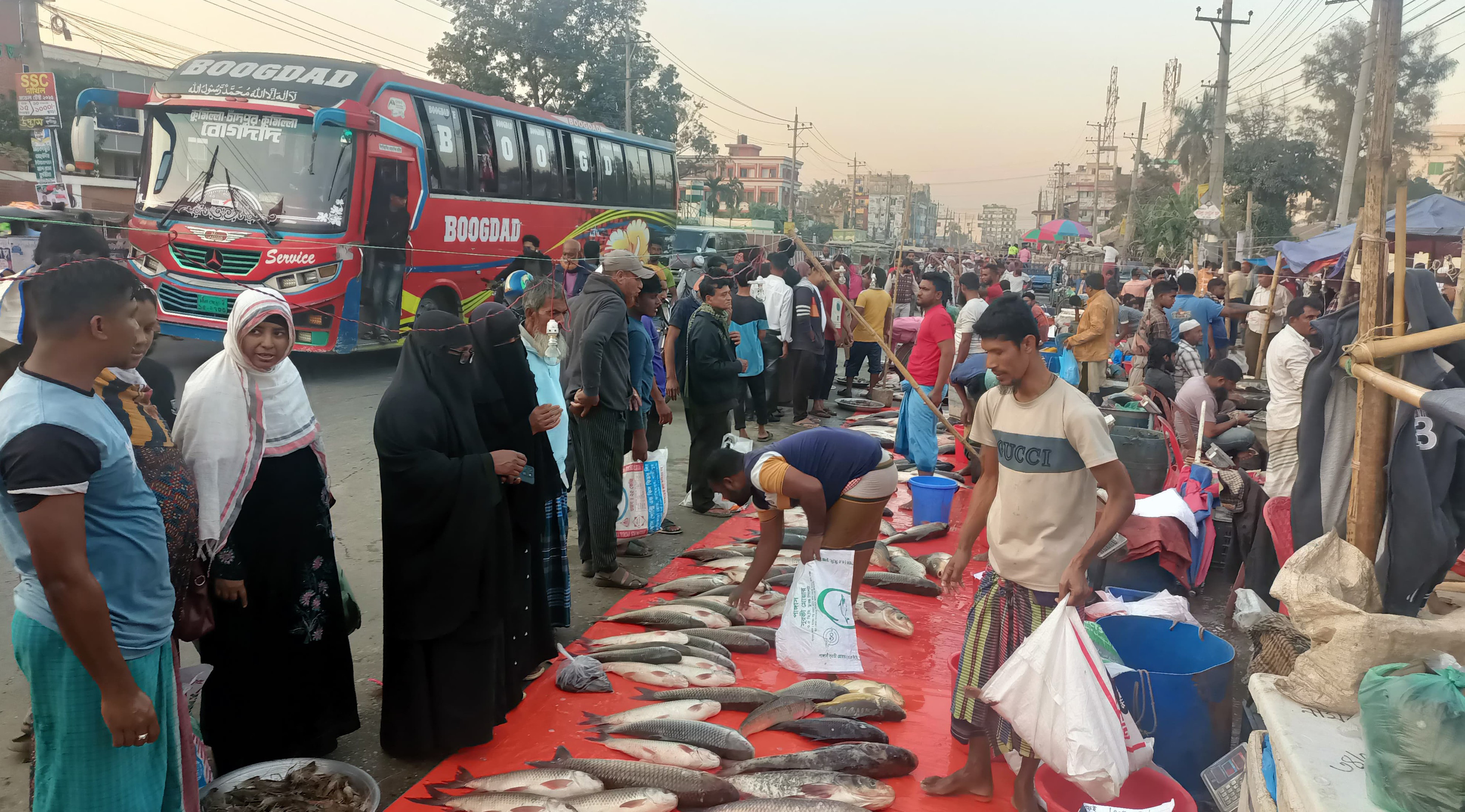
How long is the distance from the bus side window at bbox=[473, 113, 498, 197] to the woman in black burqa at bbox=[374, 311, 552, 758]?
33.6 ft

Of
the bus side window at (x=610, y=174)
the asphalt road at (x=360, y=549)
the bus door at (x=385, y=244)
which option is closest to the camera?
the asphalt road at (x=360, y=549)

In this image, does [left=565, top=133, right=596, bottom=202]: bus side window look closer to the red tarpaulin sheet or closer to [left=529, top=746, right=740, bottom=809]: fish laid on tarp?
the red tarpaulin sheet

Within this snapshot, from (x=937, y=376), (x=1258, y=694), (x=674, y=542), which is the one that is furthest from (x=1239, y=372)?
(x=1258, y=694)

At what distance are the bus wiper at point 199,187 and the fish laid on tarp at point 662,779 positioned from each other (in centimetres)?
972

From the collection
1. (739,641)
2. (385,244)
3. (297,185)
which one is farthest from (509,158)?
(739,641)

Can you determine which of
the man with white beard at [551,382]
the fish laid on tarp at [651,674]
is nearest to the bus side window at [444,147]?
the man with white beard at [551,382]

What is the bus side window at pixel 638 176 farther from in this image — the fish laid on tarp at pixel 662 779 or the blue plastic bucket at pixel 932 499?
the fish laid on tarp at pixel 662 779

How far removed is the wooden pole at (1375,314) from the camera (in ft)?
8.13

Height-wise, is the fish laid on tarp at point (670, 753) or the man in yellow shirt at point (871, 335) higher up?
the man in yellow shirt at point (871, 335)

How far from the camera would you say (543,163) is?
47.2ft

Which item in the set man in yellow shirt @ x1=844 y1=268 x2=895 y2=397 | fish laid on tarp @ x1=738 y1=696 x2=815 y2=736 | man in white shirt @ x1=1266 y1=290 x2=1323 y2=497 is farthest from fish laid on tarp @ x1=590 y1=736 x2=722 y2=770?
man in yellow shirt @ x1=844 y1=268 x2=895 y2=397

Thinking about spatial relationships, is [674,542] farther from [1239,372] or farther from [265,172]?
[265,172]

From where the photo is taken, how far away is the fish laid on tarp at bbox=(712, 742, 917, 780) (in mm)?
3180

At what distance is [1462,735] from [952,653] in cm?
300
